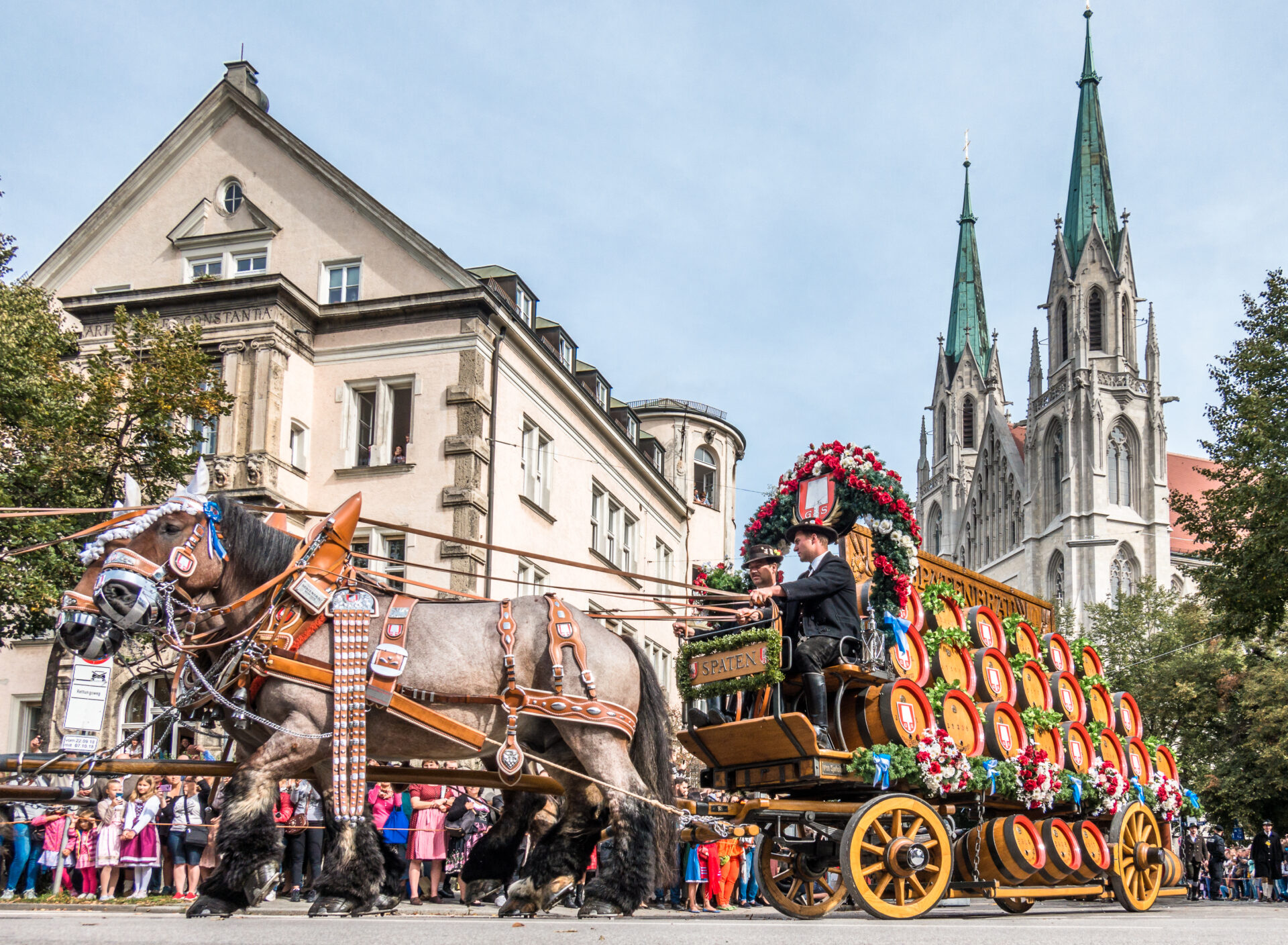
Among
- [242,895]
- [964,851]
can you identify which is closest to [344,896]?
[242,895]

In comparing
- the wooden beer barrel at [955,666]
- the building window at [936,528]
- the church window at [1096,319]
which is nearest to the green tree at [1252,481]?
the wooden beer barrel at [955,666]

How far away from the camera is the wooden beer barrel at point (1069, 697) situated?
12.2 metres

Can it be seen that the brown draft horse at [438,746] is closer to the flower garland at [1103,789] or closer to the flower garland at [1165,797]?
the flower garland at [1103,789]

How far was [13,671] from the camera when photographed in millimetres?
28188

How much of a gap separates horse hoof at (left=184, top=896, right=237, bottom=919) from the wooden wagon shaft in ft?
3.19

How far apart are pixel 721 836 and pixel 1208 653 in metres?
45.0

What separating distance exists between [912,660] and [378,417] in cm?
1876

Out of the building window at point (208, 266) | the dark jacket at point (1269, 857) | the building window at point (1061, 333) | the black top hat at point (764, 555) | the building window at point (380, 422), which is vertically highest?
the building window at point (1061, 333)


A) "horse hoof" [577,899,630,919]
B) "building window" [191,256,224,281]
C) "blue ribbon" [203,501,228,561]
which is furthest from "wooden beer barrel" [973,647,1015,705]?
"building window" [191,256,224,281]

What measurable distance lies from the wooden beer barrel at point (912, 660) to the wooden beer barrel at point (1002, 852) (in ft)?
4.12

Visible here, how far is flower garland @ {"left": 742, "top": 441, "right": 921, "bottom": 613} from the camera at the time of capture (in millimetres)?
10422

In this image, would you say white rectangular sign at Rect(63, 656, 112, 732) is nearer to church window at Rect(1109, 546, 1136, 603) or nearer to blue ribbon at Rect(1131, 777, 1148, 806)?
blue ribbon at Rect(1131, 777, 1148, 806)

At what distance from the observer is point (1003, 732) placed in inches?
423

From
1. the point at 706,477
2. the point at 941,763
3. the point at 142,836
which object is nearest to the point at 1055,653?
the point at 941,763
